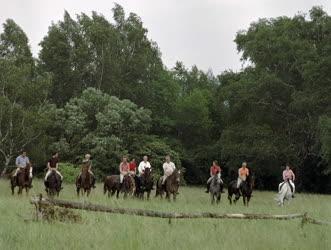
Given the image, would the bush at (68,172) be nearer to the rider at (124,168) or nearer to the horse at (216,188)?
the rider at (124,168)

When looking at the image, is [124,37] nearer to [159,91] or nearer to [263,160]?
[159,91]

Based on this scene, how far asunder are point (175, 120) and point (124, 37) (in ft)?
32.6

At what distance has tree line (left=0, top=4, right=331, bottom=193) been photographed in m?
46.5

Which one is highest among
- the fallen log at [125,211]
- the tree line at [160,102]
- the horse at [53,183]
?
the tree line at [160,102]

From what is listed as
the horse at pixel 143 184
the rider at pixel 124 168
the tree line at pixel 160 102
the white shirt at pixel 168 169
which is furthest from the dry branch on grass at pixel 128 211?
the tree line at pixel 160 102

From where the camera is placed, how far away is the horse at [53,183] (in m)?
24.3

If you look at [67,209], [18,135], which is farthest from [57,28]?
[67,209]

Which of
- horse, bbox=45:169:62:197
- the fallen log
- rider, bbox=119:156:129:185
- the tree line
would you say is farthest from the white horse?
the tree line

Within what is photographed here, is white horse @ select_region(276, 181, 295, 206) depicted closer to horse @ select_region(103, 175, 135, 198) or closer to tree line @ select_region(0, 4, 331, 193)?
horse @ select_region(103, 175, 135, 198)

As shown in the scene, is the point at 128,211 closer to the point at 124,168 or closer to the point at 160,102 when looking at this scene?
the point at 124,168

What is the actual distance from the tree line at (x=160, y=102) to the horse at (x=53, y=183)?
21.4 m

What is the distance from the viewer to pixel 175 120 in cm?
6109

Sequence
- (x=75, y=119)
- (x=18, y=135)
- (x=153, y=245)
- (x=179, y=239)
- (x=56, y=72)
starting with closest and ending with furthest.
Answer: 1. (x=153, y=245)
2. (x=179, y=239)
3. (x=18, y=135)
4. (x=75, y=119)
5. (x=56, y=72)

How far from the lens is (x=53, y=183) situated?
24.3 meters
